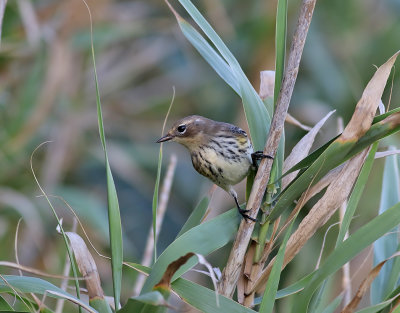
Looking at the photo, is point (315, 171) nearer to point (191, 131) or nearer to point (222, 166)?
point (222, 166)

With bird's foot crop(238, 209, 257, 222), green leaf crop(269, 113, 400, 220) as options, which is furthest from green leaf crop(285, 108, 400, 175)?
bird's foot crop(238, 209, 257, 222)

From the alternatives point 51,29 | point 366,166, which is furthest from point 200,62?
point 366,166

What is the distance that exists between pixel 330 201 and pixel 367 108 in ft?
0.71

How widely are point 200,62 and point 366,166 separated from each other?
3689 millimetres

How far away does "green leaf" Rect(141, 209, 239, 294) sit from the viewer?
1.42 metres

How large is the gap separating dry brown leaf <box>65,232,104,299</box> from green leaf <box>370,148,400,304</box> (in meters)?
0.63

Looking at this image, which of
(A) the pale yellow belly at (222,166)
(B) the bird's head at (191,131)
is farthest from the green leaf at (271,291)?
(B) the bird's head at (191,131)

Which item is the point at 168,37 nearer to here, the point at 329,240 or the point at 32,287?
the point at 329,240

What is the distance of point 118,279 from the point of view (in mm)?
1474

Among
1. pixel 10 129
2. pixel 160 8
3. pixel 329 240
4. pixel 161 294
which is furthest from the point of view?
pixel 160 8

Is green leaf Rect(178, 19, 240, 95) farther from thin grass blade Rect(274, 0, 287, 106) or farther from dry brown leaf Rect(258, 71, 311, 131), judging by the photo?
dry brown leaf Rect(258, 71, 311, 131)

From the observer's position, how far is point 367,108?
Result: 1.49m

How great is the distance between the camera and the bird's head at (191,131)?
2436mm

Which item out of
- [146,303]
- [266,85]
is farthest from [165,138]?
[146,303]
